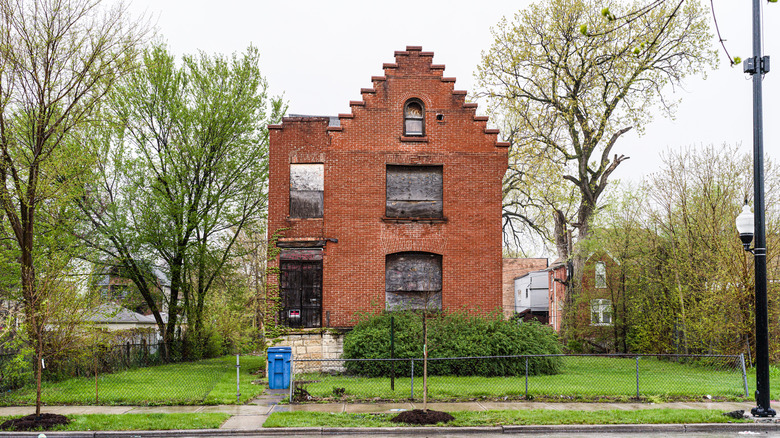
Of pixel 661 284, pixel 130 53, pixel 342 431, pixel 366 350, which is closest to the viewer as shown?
pixel 342 431

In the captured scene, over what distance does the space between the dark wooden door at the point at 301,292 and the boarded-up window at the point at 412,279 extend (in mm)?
2438

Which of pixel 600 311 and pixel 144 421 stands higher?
pixel 600 311

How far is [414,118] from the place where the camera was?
2295 centimetres

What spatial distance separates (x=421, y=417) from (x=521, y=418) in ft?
6.64

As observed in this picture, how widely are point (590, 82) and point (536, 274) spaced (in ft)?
77.3

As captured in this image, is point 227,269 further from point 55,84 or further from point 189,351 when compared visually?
point 55,84

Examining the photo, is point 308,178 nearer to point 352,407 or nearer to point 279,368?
point 279,368

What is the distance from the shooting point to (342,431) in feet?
39.1

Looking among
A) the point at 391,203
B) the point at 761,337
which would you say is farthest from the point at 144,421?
the point at 761,337

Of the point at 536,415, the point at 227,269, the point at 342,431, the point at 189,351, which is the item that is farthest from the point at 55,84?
the point at 189,351

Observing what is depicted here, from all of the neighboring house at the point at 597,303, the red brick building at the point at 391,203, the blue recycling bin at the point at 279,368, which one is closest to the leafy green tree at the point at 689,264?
the neighboring house at the point at 597,303

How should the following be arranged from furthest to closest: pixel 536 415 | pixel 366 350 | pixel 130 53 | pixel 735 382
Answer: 1. pixel 366 350
2. pixel 735 382
3. pixel 130 53
4. pixel 536 415

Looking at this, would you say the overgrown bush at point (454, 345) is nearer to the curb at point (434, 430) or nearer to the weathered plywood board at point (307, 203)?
the weathered plywood board at point (307, 203)

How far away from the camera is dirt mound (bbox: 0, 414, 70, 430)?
1189 centimetres
